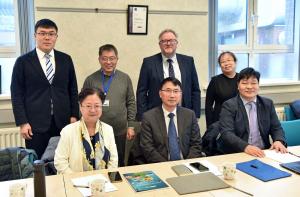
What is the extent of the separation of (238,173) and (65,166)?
3.53ft

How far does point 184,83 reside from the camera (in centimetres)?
306

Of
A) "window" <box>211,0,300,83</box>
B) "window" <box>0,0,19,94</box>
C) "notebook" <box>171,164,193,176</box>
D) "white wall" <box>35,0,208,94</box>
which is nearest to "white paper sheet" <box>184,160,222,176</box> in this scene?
"notebook" <box>171,164,193,176</box>

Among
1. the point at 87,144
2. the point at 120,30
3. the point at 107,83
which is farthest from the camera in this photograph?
the point at 120,30

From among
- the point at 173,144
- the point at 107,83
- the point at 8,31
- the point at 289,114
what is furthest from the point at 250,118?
the point at 8,31

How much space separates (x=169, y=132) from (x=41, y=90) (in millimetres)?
1080

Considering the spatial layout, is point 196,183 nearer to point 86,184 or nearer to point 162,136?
point 86,184

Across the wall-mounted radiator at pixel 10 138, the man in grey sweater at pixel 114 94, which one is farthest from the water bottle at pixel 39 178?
the wall-mounted radiator at pixel 10 138

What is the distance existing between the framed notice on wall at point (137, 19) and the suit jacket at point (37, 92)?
1.13m

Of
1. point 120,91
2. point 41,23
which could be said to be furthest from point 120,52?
point 41,23

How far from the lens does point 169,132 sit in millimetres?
2504

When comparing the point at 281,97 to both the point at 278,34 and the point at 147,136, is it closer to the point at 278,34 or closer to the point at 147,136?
the point at 278,34

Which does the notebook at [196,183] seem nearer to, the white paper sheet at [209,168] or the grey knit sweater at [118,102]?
the white paper sheet at [209,168]

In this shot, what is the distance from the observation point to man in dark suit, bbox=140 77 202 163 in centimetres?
248

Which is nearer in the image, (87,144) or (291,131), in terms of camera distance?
(87,144)
